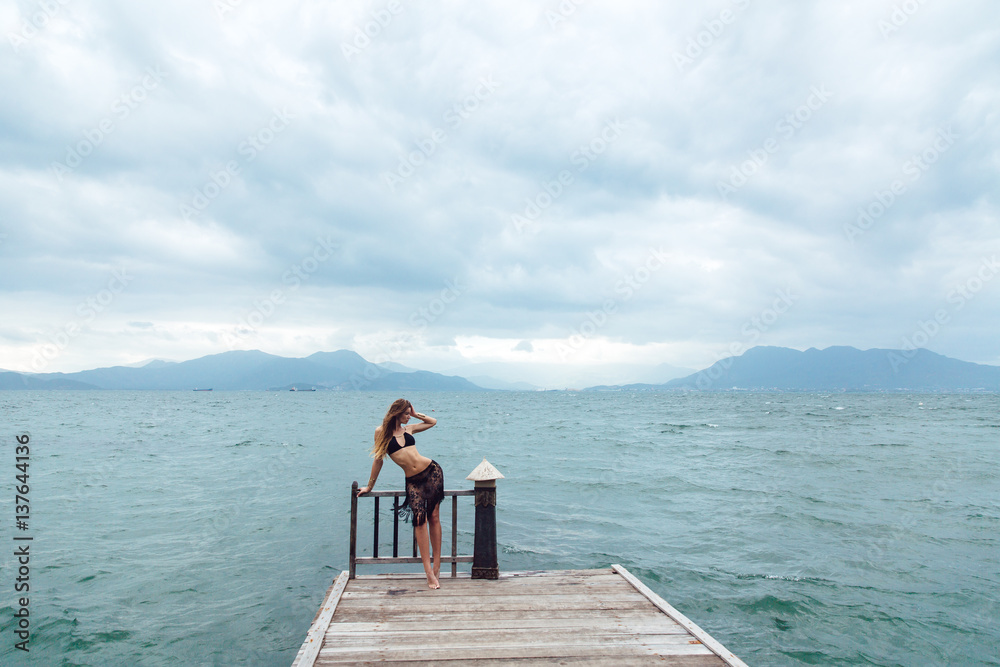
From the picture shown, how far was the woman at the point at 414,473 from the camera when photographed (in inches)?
265

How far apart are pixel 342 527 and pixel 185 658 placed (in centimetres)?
708

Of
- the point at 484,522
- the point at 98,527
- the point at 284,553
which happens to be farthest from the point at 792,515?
the point at 98,527

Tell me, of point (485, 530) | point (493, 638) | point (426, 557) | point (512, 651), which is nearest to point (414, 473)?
point (426, 557)

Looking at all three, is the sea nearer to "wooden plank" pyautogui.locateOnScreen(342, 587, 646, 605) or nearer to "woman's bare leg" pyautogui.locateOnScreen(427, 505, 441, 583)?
"woman's bare leg" pyautogui.locateOnScreen(427, 505, 441, 583)

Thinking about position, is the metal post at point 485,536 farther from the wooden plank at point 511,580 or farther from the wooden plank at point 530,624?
the wooden plank at point 530,624

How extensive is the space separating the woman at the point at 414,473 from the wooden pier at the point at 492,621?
34cm

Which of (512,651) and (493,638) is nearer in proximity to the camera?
(512,651)

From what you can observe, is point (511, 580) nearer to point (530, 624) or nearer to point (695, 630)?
point (530, 624)

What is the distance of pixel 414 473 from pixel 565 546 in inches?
297

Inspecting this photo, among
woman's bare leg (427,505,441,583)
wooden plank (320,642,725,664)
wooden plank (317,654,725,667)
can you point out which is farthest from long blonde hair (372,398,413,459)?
wooden plank (317,654,725,667)

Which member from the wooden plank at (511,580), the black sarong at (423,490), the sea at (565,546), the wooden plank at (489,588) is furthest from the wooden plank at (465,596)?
the black sarong at (423,490)

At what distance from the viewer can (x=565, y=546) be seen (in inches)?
514

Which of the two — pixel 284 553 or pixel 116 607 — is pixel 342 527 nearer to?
pixel 284 553

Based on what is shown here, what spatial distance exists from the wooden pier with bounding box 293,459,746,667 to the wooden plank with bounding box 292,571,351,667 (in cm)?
1
